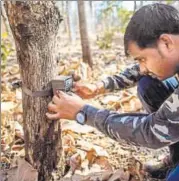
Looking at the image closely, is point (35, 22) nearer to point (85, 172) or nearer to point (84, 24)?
point (85, 172)

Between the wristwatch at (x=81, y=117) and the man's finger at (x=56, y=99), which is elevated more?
the man's finger at (x=56, y=99)

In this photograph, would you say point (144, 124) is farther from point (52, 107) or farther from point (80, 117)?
point (52, 107)

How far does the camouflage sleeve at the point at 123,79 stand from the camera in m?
2.30

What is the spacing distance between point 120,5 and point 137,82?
7.72 metres

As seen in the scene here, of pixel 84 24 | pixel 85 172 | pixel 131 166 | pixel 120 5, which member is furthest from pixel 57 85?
pixel 120 5

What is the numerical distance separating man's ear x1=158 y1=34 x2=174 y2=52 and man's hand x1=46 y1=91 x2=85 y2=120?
47cm

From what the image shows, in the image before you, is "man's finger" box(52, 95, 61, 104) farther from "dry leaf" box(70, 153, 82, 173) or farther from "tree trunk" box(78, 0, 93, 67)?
"tree trunk" box(78, 0, 93, 67)

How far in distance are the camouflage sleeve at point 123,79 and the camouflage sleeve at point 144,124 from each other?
60 cm

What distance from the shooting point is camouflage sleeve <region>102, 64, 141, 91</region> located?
2.30 meters

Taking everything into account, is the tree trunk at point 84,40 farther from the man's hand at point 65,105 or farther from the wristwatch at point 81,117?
the wristwatch at point 81,117

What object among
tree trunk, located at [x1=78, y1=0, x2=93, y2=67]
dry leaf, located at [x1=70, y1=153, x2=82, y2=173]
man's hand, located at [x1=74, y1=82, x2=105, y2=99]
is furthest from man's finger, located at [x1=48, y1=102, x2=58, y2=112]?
tree trunk, located at [x1=78, y1=0, x2=93, y2=67]

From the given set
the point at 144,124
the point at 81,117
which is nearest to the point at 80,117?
the point at 81,117

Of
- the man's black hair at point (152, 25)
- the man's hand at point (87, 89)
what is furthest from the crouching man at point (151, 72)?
the man's hand at point (87, 89)

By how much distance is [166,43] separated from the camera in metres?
1.50
